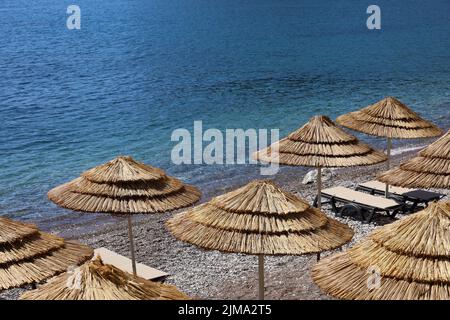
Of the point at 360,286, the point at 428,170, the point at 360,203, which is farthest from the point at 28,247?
the point at 360,203

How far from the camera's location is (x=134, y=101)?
38.7 m

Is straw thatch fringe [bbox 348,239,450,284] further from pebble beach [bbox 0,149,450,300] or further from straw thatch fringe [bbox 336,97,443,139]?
straw thatch fringe [bbox 336,97,443,139]

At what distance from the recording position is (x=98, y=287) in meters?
5.85

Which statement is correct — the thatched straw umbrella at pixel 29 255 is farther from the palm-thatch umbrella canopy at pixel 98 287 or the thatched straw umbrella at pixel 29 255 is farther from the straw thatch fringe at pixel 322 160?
the straw thatch fringe at pixel 322 160

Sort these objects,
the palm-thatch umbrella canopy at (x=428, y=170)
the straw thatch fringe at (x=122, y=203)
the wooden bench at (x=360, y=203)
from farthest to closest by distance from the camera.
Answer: the wooden bench at (x=360, y=203) < the palm-thatch umbrella canopy at (x=428, y=170) < the straw thatch fringe at (x=122, y=203)

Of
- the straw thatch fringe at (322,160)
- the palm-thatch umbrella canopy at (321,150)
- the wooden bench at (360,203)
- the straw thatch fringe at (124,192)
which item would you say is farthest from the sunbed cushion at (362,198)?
the straw thatch fringe at (124,192)

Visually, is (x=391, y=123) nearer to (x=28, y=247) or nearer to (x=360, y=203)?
(x=360, y=203)

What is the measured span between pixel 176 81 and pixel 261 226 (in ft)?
124

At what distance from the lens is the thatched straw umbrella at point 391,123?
1612 centimetres

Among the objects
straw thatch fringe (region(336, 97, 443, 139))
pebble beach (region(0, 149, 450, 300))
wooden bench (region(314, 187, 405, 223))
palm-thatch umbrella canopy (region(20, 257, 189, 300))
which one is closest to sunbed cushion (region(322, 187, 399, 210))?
wooden bench (region(314, 187, 405, 223))

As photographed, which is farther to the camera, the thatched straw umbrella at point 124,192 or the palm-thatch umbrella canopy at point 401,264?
the thatched straw umbrella at point 124,192

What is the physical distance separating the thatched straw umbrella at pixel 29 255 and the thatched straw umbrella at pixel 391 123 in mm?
9100

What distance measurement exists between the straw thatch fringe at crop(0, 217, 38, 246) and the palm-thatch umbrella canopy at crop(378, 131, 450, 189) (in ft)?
17.4
